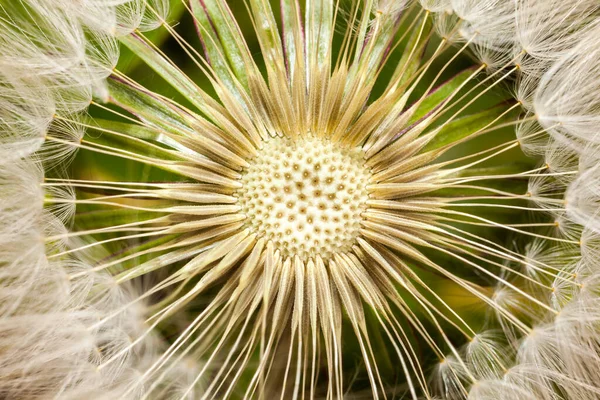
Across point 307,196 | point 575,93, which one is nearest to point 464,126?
point 575,93

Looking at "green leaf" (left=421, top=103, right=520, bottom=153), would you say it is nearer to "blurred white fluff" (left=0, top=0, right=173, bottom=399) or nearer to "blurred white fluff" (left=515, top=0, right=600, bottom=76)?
"blurred white fluff" (left=515, top=0, right=600, bottom=76)

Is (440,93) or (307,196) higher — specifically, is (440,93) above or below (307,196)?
above

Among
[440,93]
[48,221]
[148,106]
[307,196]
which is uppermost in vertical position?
[440,93]

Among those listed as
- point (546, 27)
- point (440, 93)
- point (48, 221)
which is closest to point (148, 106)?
point (48, 221)

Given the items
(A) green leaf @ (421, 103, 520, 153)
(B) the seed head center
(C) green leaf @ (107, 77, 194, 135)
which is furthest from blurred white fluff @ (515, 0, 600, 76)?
(C) green leaf @ (107, 77, 194, 135)

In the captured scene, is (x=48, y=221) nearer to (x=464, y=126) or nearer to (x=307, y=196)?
(x=307, y=196)

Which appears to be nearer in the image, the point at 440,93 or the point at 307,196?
the point at 307,196

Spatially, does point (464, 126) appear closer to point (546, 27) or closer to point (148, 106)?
point (546, 27)

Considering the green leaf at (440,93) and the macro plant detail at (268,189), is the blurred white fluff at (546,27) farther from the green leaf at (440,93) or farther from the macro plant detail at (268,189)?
the green leaf at (440,93)
